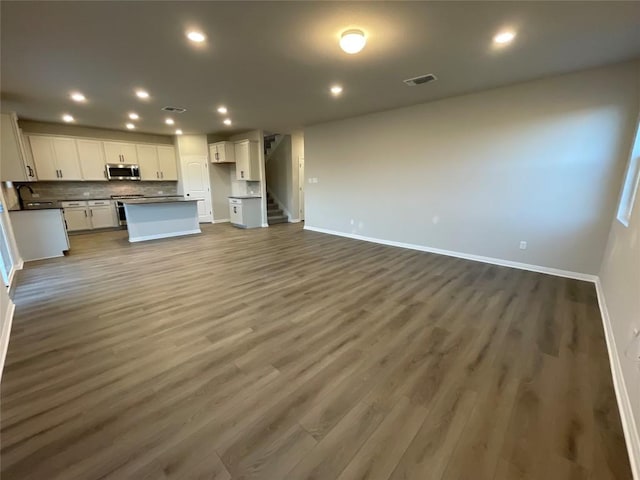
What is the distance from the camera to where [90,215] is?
7.11 meters

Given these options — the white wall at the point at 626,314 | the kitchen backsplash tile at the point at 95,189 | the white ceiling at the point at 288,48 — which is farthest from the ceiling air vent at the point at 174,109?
the white wall at the point at 626,314

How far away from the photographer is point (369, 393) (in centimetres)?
178

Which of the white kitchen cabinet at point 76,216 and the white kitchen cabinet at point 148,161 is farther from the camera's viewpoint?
the white kitchen cabinet at point 148,161

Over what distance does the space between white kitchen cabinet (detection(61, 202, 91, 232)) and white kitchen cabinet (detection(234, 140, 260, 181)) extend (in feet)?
13.4

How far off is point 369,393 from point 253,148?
7.41m

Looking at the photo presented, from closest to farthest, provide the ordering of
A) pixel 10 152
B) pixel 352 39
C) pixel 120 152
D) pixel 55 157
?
pixel 352 39
pixel 10 152
pixel 55 157
pixel 120 152

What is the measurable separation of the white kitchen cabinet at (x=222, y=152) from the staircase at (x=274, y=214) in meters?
1.85

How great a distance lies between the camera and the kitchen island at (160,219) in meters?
5.94

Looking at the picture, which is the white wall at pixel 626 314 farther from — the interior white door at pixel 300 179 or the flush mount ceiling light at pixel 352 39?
the interior white door at pixel 300 179

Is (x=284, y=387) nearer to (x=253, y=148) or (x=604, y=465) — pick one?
(x=604, y=465)

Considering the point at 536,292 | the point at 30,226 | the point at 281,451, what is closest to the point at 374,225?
the point at 536,292

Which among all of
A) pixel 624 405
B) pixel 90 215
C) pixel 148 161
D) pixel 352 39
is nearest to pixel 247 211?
pixel 148 161

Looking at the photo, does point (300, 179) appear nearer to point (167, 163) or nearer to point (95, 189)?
point (167, 163)

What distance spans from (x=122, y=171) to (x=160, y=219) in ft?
8.57
